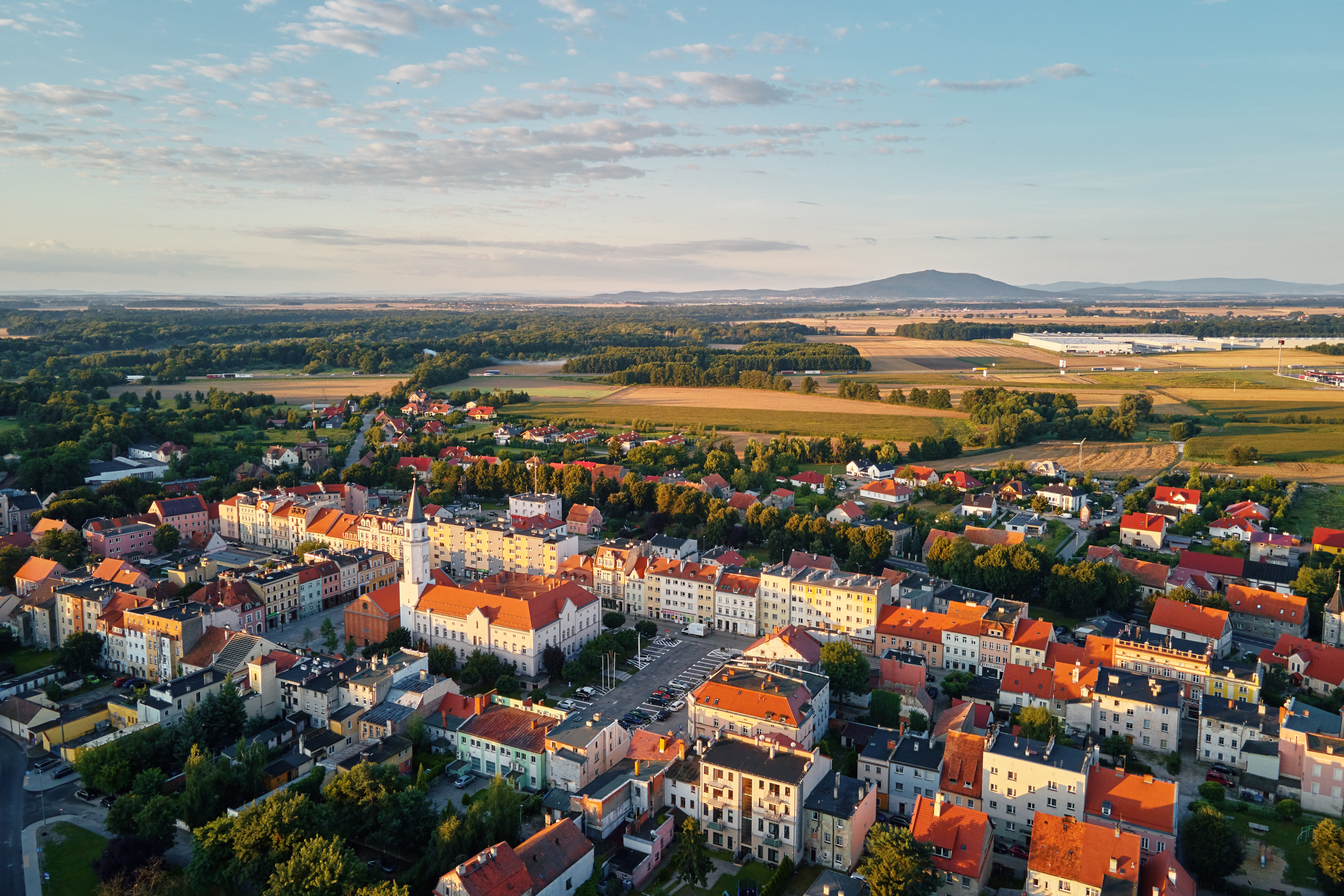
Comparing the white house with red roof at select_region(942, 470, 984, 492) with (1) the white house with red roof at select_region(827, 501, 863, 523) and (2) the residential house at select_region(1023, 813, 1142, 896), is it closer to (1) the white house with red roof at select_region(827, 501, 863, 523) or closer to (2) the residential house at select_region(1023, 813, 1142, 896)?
(1) the white house with red roof at select_region(827, 501, 863, 523)

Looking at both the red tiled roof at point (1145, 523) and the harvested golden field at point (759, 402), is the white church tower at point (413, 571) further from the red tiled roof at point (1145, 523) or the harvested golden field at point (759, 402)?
the harvested golden field at point (759, 402)

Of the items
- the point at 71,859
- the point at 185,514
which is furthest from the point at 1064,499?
the point at 185,514

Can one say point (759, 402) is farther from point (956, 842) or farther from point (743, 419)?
point (956, 842)

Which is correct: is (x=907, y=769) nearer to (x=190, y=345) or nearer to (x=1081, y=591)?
(x=1081, y=591)

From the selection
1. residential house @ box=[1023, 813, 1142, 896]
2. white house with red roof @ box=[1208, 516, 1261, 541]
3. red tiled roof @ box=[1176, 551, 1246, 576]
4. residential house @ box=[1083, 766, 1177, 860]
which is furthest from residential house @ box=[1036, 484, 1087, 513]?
residential house @ box=[1023, 813, 1142, 896]

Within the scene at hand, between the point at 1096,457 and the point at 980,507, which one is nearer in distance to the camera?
the point at 980,507

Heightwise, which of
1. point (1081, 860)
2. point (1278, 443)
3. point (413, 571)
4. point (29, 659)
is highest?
point (1278, 443)

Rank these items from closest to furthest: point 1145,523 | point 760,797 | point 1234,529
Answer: point 760,797
point 1145,523
point 1234,529
